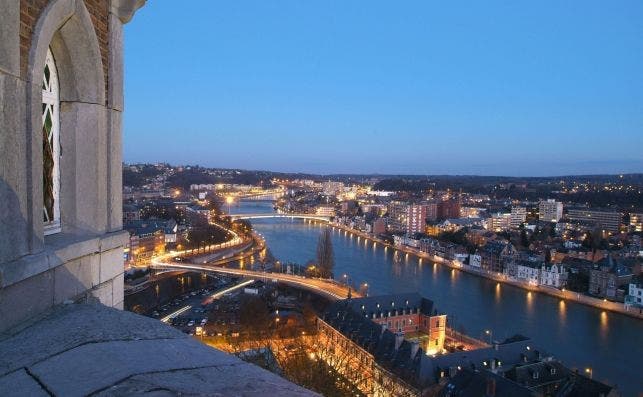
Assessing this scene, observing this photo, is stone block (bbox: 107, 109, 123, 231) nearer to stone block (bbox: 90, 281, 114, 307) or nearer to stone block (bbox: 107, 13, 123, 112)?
stone block (bbox: 107, 13, 123, 112)

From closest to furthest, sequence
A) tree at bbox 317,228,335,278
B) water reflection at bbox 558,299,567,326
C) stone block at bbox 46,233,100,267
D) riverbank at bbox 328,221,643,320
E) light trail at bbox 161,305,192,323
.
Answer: stone block at bbox 46,233,100,267 → light trail at bbox 161,305,192,323 → water reflection at bbox 558,299,567,326 → riverbank at bbox 328,221,643,320 → tree at bbox 317,228,335,278

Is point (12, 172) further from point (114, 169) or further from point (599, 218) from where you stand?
point (599, 218)

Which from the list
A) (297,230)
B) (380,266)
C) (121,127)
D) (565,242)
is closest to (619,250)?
(565,242)

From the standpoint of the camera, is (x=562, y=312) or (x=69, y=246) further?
(x=562, y=312)

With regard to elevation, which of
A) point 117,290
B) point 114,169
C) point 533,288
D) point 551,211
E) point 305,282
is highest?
point 114,169

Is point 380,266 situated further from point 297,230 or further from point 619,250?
point 297,230

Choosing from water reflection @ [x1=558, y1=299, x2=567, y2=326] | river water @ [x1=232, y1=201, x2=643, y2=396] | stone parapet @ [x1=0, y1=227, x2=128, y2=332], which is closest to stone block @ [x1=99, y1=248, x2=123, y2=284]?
stone parapet @ [x1=0, y1=227, x2=128, y2=332]

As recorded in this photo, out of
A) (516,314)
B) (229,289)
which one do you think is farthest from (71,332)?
(229,289)
